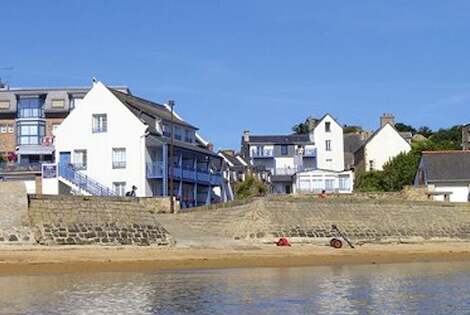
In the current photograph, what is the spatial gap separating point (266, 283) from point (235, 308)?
5.04 metres

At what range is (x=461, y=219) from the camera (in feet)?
136

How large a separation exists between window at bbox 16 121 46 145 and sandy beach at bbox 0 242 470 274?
4502 cm

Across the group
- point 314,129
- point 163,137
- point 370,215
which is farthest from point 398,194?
point 314,129

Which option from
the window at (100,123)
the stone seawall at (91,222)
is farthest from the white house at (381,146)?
the stone seawall at (91,222)

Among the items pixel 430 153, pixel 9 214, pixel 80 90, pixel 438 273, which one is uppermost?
pixel 80 90

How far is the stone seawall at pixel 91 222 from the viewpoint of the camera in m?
28.2

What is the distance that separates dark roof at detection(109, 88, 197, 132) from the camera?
54384 mm

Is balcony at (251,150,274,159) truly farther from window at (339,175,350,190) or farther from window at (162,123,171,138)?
window at (162,123,171,138)

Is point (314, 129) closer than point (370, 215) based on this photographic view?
No

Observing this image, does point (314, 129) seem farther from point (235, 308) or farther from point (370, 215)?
point (235, 308)

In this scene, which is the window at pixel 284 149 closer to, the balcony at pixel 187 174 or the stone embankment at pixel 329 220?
the balcony at pixel 187 174

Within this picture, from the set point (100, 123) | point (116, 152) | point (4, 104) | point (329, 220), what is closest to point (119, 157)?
point (116, 152)

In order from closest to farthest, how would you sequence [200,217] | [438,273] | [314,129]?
1. [438,273]
2. [200,217]
3. [314,129]

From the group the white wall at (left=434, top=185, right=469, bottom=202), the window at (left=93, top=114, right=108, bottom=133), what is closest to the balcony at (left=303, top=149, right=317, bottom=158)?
the white wall at (left=434, top=185, right=469, bottom=202)
